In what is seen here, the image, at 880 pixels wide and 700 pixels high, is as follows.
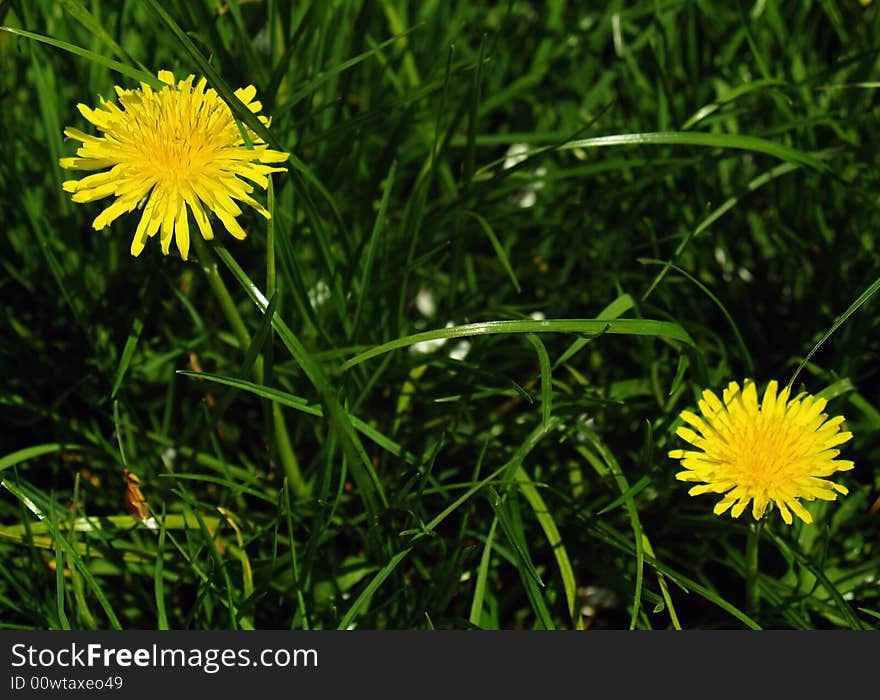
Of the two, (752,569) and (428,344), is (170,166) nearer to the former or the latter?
(428,344)

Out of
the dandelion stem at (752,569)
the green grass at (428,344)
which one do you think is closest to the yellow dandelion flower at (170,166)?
the green grass at (428,344)

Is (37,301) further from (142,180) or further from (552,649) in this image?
(552,649)

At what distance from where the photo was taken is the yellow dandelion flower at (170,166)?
1215 millimetres

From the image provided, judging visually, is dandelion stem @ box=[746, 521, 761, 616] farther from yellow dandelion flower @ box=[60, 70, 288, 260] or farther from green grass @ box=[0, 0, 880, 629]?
yellow dandelion flower @ box=[60, 70, 288, 260]

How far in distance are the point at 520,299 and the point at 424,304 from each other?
8.9 inches

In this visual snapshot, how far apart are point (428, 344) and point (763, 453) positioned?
2.43 feet

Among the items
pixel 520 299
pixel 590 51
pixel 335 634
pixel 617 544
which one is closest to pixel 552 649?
pixel 617 544

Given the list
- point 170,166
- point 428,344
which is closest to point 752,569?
point 428,344

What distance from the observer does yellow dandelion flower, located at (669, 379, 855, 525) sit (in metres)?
1.28

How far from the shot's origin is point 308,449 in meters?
1.75

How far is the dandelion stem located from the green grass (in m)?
0.02

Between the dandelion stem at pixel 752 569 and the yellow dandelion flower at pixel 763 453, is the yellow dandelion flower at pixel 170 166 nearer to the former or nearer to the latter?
the yellow dandelion flower at pixel 763 453

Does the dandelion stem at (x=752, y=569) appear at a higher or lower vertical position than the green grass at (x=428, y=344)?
lower

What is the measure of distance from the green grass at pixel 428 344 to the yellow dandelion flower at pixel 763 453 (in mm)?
88
